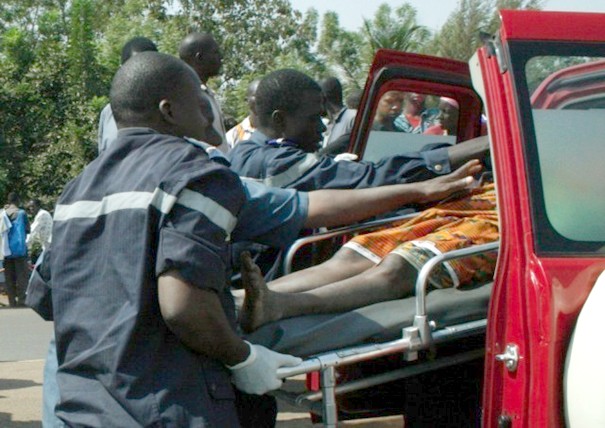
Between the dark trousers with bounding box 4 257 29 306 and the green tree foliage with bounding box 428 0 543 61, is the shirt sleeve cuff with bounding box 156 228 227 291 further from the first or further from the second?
the green tree foliage with bounding box 428 0 543 61

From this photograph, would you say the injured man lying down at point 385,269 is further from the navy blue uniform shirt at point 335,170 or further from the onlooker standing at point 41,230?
the onlooker standing at point 41,230

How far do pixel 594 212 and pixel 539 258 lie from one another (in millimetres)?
320

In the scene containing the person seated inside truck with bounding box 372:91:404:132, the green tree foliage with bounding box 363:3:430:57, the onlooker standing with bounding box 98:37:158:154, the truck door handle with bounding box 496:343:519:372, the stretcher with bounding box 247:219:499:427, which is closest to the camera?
the truck door handle with bounding box 496:343:519:372

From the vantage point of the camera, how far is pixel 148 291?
2.54m

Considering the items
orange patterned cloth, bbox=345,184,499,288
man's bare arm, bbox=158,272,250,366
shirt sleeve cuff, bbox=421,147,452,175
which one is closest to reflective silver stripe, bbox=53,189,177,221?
man's bare arm, bbox=158,272,250,366

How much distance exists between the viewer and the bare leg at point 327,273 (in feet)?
11.8

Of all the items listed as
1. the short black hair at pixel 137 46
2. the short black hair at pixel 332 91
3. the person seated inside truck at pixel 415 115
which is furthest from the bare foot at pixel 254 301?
the short black hair at pixel 332 91

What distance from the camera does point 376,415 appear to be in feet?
13.3

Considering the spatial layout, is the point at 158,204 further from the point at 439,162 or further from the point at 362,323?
the point at 439,162

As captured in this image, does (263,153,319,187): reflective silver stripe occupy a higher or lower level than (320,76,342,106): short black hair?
lower

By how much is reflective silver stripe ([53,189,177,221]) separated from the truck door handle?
3.24 feet

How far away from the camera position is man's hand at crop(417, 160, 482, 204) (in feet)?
12.5

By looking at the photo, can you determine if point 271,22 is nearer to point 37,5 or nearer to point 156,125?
point 37,5

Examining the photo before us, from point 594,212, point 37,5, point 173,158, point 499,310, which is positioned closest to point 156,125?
point 173,158
